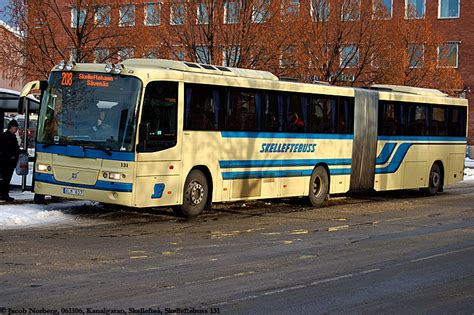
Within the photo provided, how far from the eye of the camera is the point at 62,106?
15.7 metres

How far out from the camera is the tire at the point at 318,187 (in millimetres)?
20045

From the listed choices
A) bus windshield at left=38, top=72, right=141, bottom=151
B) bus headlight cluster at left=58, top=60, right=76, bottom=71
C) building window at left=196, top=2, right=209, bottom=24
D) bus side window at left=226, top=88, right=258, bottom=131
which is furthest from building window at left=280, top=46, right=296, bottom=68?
bus windshield at left=38, top=72, right=141, bottom=151

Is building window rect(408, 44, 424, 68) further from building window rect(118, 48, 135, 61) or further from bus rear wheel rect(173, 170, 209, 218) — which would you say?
bus rear wheel rect(173, 170, 209, 218)

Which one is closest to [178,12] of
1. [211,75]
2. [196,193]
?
[211,75]

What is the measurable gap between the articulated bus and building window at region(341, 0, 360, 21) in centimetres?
1065

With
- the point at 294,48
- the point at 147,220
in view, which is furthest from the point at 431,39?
the point at 147,220

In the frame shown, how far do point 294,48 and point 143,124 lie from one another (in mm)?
13510

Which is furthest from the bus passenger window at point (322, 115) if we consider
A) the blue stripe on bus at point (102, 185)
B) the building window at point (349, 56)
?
the building window at point (349, 56)

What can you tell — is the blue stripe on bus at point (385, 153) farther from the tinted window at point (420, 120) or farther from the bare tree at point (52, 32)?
the bare tree at point (52, 32)

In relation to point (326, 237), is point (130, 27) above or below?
above

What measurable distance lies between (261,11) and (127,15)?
4318mm

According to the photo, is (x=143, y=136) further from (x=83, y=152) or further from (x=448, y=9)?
(x=448, y=9)

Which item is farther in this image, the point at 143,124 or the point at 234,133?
the point at 234,133

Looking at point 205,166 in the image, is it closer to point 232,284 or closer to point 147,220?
point 147,220
